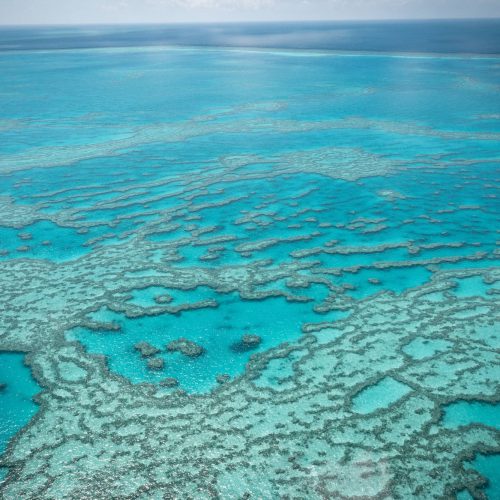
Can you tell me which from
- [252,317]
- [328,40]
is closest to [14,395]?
[252,317]

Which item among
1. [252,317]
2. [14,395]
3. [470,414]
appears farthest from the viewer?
[252,317]

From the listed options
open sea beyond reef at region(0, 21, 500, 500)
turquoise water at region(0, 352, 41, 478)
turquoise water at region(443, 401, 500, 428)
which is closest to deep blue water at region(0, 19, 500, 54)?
open sea beyond reef at region(0, 21, 500, 500)

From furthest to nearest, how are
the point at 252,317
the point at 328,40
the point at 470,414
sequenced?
the point at 328,40 → the point at 252,317 → the point at 470,414

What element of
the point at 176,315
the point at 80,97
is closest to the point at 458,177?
the point at 176,315

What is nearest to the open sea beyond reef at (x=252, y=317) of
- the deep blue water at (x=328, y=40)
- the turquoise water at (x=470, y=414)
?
the turquoise water at (x=470, y=414)

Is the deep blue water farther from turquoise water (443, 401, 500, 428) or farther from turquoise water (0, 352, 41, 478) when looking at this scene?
turquoise water (0, 352, 41, 478)

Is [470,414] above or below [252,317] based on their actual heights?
below

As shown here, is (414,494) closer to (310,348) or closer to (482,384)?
(482,384)

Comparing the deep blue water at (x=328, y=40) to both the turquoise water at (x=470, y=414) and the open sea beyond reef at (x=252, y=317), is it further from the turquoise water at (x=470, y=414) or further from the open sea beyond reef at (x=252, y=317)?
the turquoise water at (x=470, y=414)

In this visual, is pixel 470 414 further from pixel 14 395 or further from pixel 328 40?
pixel 328 40
